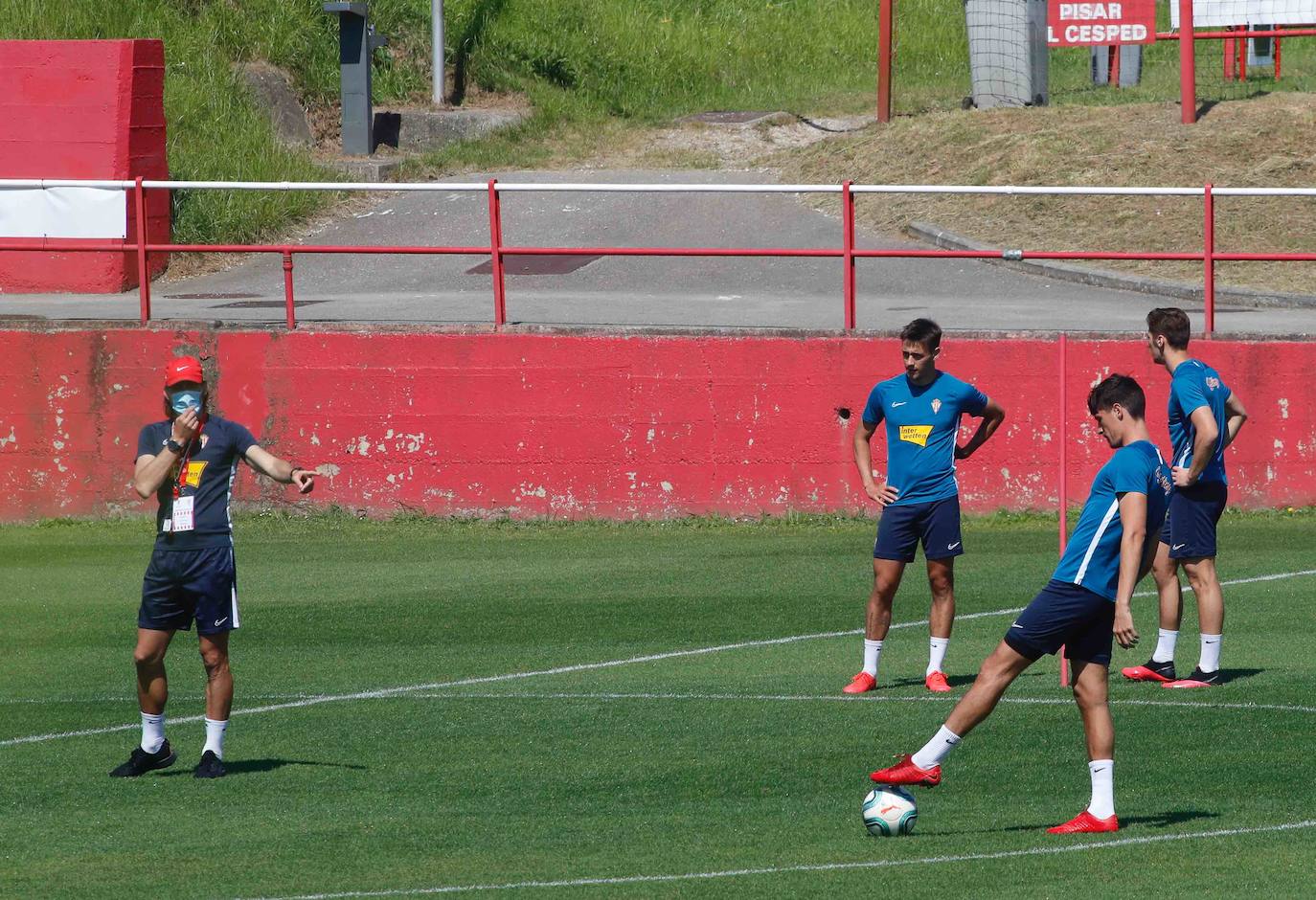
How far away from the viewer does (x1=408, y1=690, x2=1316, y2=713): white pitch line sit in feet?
31.5

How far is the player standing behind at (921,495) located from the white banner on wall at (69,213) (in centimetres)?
1127

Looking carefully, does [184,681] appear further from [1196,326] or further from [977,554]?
[1196,326]

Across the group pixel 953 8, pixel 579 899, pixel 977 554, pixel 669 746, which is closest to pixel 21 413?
pixel 977 554

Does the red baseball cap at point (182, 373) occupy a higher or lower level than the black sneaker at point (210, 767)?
higher

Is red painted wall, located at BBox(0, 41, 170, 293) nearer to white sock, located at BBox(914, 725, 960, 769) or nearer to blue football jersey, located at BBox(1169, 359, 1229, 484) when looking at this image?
blue football jersey, located at BBox(1169, 359, 1229, 484)

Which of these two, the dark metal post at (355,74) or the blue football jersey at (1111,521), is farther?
the dark metal post at (355,74)

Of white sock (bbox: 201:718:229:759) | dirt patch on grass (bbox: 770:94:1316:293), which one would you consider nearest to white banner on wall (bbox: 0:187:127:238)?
dirt patch on grass (bbox: 770:94:1316:293)

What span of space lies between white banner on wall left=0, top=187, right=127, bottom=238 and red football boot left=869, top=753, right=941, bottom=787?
13.7 m

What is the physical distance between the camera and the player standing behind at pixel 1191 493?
9969 mm

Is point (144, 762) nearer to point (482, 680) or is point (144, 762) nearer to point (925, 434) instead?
point (482, 680)

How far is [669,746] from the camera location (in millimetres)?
9070

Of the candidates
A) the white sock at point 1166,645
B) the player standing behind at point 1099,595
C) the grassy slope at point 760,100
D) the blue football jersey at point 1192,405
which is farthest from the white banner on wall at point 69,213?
the player standing behind at point 1099,595

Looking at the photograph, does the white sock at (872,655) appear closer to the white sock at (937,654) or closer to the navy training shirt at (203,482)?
the white sock at (937,654)

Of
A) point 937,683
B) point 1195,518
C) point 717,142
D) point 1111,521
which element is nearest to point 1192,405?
point 1195,518
